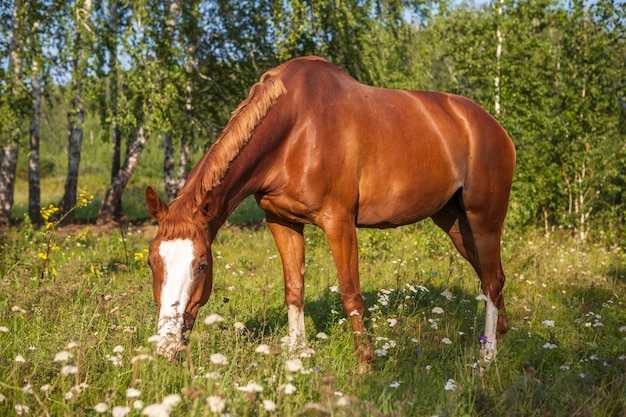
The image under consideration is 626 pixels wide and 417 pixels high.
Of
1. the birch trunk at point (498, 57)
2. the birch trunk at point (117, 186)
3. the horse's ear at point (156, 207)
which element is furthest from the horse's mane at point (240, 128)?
the birch trunk at point (117, 186)

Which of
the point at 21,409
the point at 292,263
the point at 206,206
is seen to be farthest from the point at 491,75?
the point at 21,409

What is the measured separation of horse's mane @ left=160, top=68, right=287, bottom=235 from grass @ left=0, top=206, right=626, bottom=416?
2.78 feet

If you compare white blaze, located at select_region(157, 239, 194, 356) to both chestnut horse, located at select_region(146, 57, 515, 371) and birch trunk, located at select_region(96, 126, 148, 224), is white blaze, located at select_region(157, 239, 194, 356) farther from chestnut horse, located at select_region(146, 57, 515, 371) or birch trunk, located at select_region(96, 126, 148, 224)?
birch trunk, located at select_region(96, 126, 148, 224)

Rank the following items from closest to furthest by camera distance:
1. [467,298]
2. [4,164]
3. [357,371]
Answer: [357,371] < [467,298] < [4,164]

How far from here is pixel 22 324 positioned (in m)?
4.14

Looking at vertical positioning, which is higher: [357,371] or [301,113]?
[301,113]

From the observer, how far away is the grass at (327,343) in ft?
9.36

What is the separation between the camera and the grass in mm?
2852

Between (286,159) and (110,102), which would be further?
(110,102)

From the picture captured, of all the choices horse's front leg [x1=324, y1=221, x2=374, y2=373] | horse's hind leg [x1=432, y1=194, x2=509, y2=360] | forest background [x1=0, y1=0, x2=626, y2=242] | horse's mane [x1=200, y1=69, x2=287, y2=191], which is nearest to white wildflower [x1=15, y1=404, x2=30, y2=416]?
horse's mane [x1=200, y1=69, x2=287, y2=191]

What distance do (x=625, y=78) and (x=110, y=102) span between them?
10.4 meters

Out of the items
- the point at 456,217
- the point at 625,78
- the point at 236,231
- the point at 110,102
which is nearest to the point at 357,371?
the point at 456,217

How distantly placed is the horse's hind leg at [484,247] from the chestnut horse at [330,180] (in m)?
0.01

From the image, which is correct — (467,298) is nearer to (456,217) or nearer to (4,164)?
(456,217)
